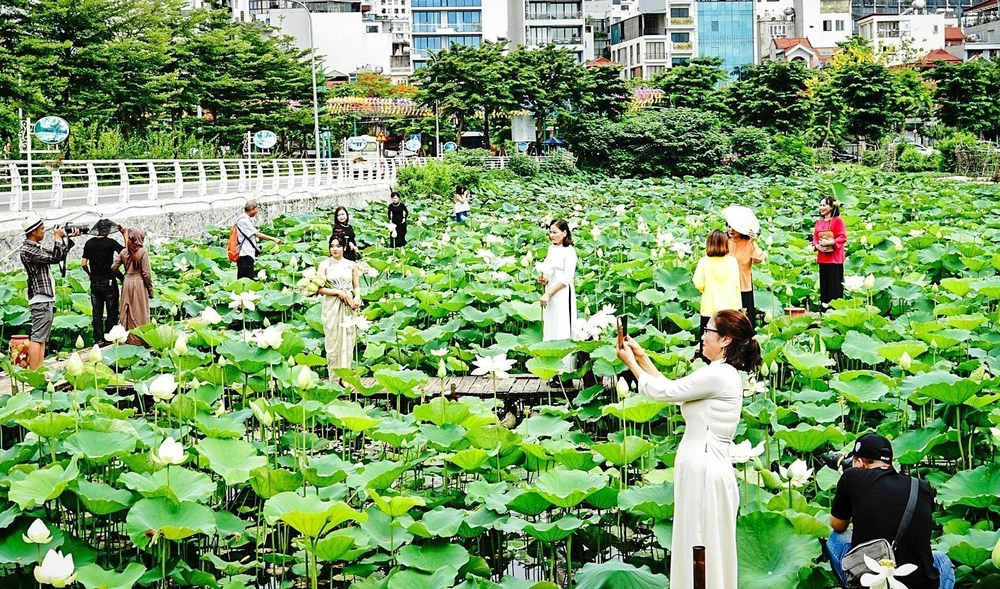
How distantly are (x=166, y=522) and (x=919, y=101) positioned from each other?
138ft

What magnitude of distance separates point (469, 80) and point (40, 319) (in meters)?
32.7

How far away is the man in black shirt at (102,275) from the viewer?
8336mm

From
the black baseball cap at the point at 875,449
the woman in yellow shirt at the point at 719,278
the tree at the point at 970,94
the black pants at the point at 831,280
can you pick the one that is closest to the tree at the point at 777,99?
the tree at the point at 970,94

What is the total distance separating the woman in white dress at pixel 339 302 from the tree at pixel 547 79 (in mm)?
33000

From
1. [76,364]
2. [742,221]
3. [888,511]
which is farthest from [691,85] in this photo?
[888,511]

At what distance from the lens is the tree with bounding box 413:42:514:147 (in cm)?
3925

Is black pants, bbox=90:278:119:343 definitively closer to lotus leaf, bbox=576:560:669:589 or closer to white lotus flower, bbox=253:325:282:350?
white lotus flower, bbox=253:325:282:350

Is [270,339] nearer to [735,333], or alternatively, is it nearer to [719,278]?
[719,278]

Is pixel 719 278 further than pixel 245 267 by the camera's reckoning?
No

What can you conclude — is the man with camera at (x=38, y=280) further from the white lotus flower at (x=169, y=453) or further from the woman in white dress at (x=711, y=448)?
the woman in white dress at (x=711, y=448)

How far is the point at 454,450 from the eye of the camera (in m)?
4.96

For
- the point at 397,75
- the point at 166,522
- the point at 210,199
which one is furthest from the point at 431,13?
the point at 166,522

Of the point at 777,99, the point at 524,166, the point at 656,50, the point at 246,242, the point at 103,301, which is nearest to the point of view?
the point at 103,301

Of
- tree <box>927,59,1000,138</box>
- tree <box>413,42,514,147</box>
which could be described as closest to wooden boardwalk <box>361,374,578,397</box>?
tree <box>413,42,514,147</box>
